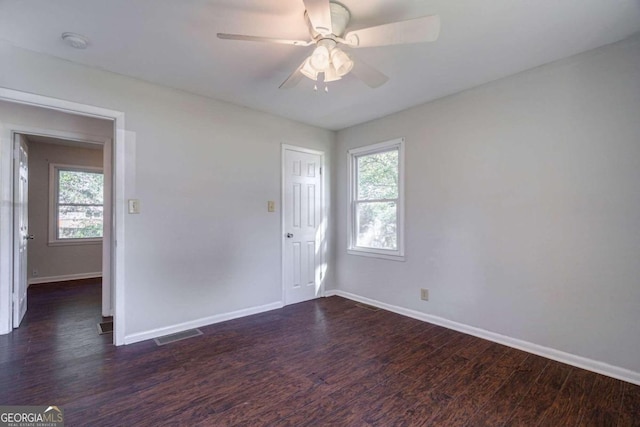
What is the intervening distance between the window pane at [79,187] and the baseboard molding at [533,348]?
561 cm

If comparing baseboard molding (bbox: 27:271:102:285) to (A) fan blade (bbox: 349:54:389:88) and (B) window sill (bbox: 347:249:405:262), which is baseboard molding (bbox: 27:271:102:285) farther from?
(A) fan blade (bbox: 349:54:389:88)

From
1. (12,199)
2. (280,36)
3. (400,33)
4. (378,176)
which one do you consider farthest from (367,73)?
(12,199)

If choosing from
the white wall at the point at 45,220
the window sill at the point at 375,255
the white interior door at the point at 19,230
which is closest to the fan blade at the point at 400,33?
the window sill at the point at 375,255

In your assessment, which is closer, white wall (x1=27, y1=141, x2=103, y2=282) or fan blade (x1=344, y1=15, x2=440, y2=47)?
fan blade (x1=344, y1=15, x2=440, y2=47)

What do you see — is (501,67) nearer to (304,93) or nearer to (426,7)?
(426,7)

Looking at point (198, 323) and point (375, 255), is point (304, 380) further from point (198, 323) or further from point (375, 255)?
point (375, 255)

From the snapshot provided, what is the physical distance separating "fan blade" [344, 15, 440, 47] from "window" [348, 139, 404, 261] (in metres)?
1.96

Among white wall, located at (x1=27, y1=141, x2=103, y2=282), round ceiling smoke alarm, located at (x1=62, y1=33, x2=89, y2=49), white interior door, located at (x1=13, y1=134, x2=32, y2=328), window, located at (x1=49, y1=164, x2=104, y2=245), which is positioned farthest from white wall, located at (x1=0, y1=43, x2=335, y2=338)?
white wall, located at (x1=27, y1=141, x2=103, y2=282)

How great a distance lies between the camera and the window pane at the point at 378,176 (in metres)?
3.83

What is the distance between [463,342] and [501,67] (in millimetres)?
2482

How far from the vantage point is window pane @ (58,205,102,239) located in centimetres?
547

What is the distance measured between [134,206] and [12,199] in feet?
4.52

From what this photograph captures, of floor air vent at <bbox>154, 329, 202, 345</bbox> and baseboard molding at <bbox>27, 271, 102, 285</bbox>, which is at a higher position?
baseboard molding at <bbox>27, 271, 102, 285</bbox>

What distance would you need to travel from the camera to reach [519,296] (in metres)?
2.70
